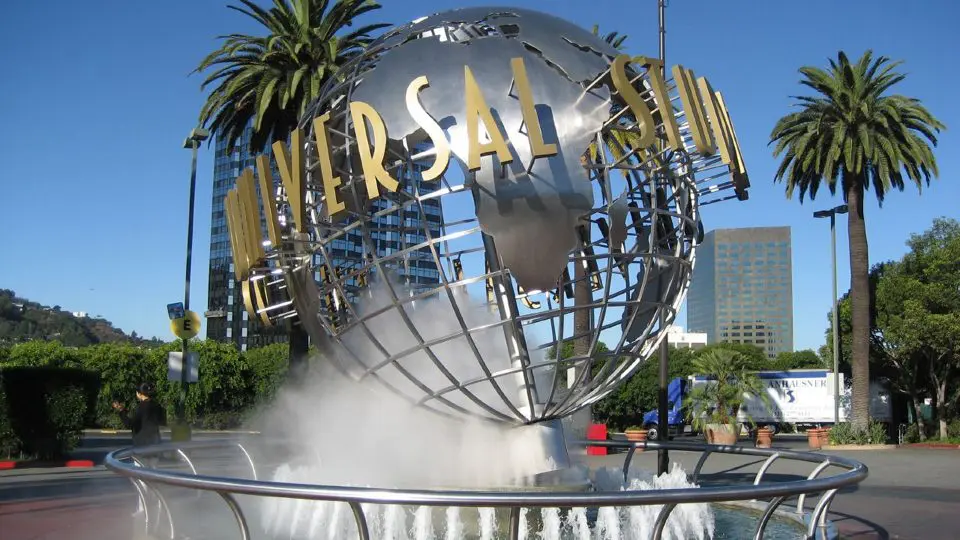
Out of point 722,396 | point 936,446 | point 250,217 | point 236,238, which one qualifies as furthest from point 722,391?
point 250,217

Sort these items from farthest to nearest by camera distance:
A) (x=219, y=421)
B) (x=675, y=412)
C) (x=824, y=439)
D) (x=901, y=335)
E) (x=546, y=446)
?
(x=219, y=421)
(x=675, y=412)
(x=901, y=335)
(x=824, y=439)
(x=546, y=446)

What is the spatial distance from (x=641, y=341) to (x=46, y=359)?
39.5 meters

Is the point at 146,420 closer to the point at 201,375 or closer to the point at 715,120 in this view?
the point at 715,120

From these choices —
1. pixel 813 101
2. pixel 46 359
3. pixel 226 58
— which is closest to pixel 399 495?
pixel 226 58

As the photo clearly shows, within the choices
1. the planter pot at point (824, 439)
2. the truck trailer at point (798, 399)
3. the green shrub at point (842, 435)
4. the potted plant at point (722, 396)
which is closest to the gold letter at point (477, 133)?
the potted plant at point (722, 396)

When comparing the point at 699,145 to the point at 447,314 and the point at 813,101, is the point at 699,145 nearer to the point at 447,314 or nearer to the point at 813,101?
the point at 447,314

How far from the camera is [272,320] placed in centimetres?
783

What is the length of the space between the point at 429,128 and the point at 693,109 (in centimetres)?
213

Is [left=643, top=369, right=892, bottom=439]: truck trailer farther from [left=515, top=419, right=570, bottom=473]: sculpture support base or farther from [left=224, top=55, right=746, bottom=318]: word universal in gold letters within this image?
[left=224, top=55, right=746, bottom=318]: word universal in gold letters

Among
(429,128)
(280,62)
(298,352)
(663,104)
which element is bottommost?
(298,352)

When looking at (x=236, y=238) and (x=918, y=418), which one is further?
(x=918, y=418)

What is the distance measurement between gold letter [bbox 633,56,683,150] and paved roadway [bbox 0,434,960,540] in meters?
4.49

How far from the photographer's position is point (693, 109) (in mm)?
6266

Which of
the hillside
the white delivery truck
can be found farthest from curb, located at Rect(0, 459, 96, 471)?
the hillside
